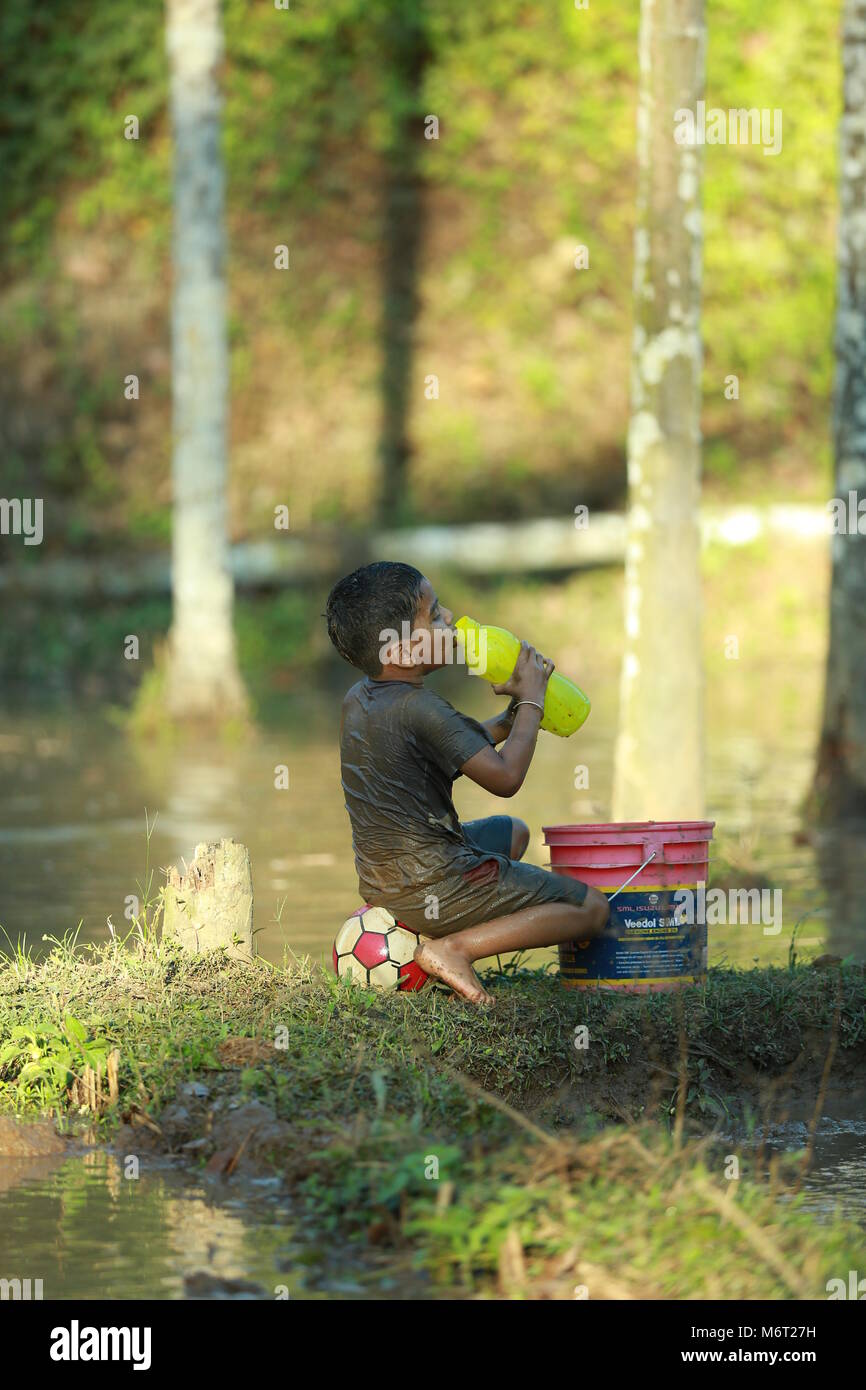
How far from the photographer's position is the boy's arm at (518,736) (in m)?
6.64

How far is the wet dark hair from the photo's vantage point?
22.3ft

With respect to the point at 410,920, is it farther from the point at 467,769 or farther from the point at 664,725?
the point at 664,725

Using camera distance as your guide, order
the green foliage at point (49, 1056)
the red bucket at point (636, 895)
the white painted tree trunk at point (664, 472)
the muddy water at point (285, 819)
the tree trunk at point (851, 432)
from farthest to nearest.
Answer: the tree trunk at point (851, 432) < the white painted tree trunk at point (664, 472) < the muddy water at point (285, 819) < the red bucket at point (636, 895) < the green foliage at point (49, 1056)

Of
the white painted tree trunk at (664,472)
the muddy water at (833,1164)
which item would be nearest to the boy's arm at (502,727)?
the muddy water at (833,1164)

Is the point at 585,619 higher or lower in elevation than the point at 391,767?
higher

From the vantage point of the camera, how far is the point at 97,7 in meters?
23.7

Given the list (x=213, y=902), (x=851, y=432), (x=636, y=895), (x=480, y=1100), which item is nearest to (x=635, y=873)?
(x=636, y=895)

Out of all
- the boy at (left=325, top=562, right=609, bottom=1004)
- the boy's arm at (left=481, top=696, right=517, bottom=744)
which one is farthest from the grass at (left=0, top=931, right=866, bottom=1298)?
the boy's arm at (left=481, top=696, right=517, bottom=744)

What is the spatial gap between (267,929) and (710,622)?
13.7 meters

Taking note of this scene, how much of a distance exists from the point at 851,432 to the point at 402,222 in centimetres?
1384

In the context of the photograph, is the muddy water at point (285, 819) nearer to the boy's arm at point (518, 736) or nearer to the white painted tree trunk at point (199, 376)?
the white painted tree trunk at point (199, 376)

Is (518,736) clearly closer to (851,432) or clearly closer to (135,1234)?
(135,1234)

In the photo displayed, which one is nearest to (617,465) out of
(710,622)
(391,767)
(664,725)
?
(710,622)

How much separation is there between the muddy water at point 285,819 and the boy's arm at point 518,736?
79.2 inches
